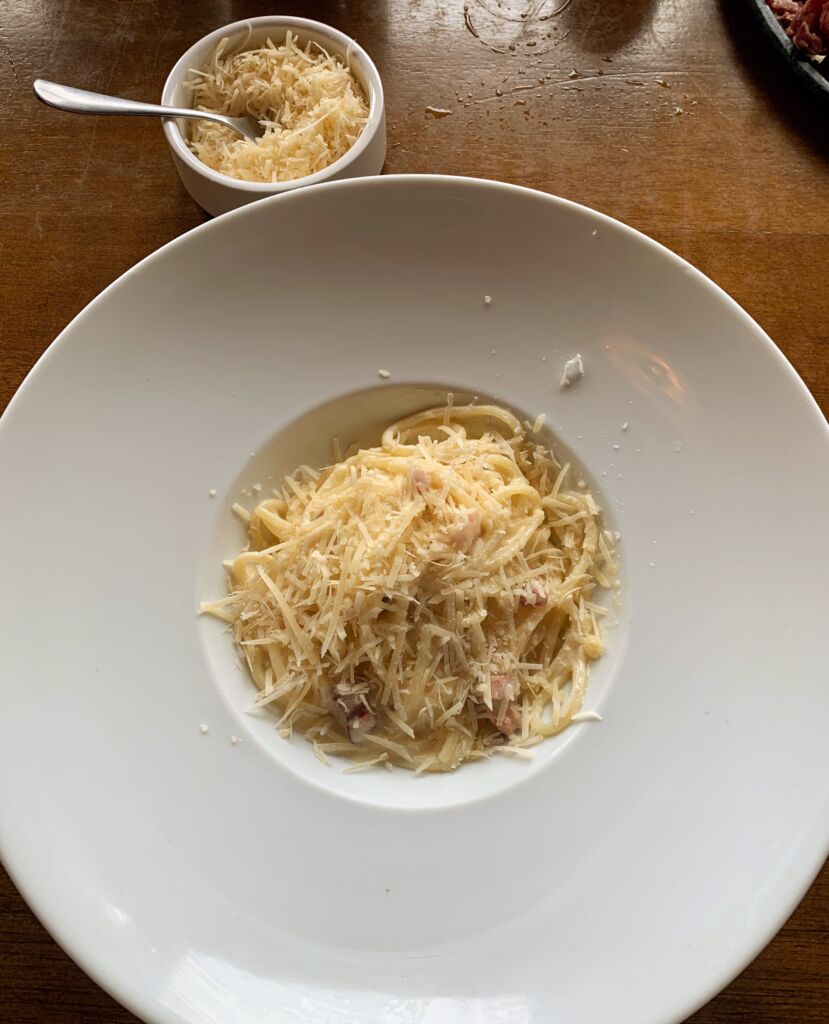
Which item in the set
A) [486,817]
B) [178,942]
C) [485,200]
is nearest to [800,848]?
[486,817]

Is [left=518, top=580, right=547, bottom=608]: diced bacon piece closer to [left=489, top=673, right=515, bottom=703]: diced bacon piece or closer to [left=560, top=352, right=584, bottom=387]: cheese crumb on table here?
[left=489, top=673, right=515, bottom=703]: diced bacon piece

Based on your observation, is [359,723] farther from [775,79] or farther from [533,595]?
[775,79]

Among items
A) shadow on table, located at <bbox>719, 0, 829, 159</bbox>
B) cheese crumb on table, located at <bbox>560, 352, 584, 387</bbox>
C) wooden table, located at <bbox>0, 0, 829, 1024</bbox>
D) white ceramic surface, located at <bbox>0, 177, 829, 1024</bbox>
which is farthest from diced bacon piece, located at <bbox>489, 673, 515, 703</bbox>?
shadow on table, located at <bbox>719, 0, 829, 159</bbox>

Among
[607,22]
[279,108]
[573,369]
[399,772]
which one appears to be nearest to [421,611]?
[399,772]

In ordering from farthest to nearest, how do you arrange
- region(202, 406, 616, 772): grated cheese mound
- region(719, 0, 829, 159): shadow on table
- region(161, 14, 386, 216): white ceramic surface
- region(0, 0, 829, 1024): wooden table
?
region(719, 0, 829, 159): shadow on table → region(0, 0, 829, 1024): wooden table → region(161, 14, 386, 216): white ceramic surface → region(202, 406, 616, 772): grated cheese mound

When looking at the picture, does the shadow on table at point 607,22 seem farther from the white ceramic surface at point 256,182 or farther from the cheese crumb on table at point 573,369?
the cheese crumb on table at point 573,369

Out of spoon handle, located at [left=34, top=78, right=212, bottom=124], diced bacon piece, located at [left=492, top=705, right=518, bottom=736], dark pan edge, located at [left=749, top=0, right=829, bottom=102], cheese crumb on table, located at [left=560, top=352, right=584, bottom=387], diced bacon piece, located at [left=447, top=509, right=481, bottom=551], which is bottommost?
diced bacon piece, located at [left=492, top=705, right=518, bottom=736]

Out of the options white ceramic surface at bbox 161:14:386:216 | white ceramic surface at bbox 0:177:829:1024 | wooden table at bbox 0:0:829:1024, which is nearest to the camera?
white ceramic surface at bbox 0:177:829:1024
